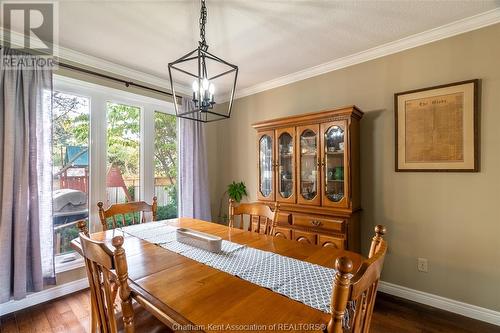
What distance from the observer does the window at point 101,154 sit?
2.50 meters

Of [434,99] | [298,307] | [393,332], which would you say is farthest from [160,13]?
[393,332]

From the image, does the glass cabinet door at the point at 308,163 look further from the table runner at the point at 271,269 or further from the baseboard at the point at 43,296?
the baseboard at the point at 43,296

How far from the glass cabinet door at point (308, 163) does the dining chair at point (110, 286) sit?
1833 millimetres

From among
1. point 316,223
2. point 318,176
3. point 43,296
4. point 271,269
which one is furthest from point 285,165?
point 43,296

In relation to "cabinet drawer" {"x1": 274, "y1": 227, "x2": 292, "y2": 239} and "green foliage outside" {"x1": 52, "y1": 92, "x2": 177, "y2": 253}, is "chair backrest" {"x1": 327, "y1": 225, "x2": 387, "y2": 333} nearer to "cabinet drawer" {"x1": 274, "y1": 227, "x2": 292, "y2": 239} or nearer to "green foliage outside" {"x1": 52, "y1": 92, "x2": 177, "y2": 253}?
"cabinet drawer" {"x1": 274, "y1": 227, "x2": 292, "y2": 239}

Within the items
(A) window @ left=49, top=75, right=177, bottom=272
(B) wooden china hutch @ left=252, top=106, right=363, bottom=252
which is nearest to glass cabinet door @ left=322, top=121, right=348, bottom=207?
(B) wooden china hutch @ left=252, top=106, right=363, bottom=252

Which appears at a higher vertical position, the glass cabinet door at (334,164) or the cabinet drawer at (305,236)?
the glass cabinet door at (334,164)

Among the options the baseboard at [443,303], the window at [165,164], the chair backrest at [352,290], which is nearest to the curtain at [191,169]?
the window at [165,164]

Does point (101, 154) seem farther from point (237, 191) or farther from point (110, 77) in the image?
point (237, 191)

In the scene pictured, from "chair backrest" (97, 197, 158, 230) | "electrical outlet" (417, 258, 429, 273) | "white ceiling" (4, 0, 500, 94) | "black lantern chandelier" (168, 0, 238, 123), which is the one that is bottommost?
"electrical outlet" (417, 258, 429, 273)

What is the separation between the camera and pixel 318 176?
2527mm

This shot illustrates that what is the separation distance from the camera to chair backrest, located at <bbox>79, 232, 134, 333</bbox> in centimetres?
88

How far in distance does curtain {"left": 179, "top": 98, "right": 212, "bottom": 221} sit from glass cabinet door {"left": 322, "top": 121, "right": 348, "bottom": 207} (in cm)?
183

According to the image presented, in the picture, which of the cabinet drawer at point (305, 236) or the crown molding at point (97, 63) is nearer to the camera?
the crown molding at point (97, 63)
